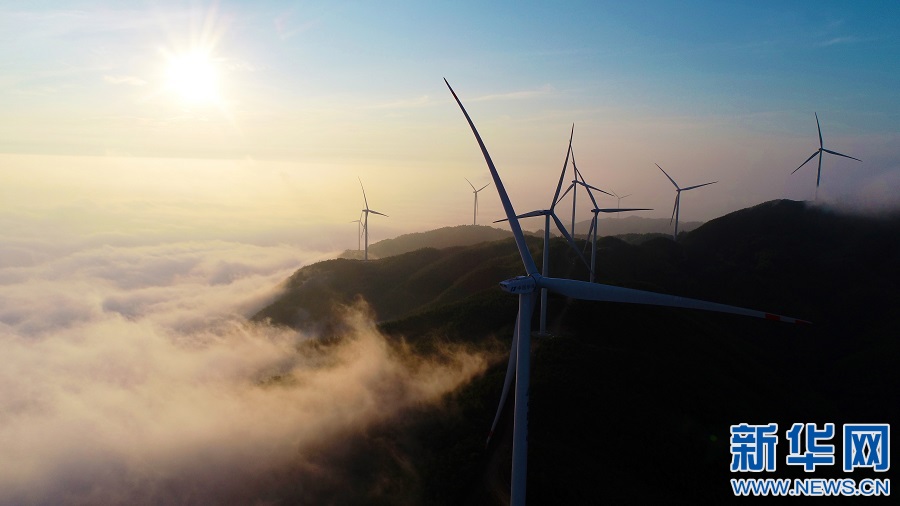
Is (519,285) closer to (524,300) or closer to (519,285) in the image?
(519,285)

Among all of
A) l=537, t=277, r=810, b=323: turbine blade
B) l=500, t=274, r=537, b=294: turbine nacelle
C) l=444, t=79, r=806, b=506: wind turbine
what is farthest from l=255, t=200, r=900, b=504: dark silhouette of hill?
l=500, t=274, r=537, b=294: turbine nacelle

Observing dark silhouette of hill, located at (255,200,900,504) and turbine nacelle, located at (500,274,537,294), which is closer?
turbine nacelle, located at (500,274,537,294)

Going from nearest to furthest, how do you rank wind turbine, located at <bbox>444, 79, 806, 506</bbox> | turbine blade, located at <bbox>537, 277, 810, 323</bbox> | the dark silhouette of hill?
1. turbine blade, located at <bbox>537, 277, 810, 323</bbox>
2. wind turbine, located at <bbox>444, 79, 806, 506</bbox>
3. the dark silhouette of hill

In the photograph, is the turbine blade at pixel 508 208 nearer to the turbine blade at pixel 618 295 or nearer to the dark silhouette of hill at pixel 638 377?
the turbine blade at pixel 618 295

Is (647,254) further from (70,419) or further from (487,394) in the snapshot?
(70,419)

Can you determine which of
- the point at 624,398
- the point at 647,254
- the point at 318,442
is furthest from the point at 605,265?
the point at 318,442

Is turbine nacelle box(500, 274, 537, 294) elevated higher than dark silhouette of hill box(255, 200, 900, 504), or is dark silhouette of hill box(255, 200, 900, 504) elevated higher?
turbine nacelle box(500, 274, 537, 294)

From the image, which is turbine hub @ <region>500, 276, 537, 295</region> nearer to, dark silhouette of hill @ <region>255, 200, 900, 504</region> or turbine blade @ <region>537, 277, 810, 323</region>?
turbine blade @ <region>537, 277, 810, 323</region>
